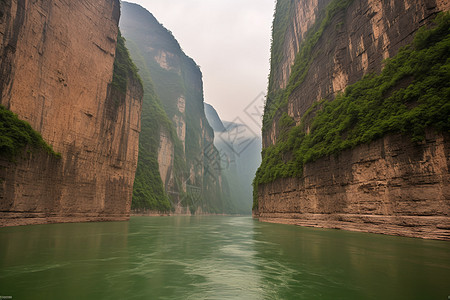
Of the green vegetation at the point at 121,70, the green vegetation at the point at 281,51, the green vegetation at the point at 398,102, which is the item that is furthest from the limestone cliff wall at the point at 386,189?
the green vegetation at the point at 121,70

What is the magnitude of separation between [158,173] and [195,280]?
211 ft

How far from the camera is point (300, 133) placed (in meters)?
27.8

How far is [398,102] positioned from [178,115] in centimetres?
8820

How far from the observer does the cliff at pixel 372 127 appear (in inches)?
456

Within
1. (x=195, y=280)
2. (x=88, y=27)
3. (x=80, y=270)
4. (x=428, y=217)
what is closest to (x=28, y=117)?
(x=88, y=27)

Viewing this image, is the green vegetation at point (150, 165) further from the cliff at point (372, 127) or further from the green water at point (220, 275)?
the green water at point (220, 275)

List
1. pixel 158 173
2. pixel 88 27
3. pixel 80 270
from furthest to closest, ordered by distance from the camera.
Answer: pixel 158 173, pixel 88 27, pixel 80 270

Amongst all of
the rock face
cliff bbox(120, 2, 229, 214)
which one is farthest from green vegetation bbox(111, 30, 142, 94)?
cliff bbox(120, 2, 229, 214)

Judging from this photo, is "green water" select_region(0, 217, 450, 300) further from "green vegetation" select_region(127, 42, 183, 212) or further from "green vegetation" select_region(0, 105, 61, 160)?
"green vegetation" select_region(127, 42, 183, 212)

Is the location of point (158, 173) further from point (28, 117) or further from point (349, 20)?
point (349, 20)

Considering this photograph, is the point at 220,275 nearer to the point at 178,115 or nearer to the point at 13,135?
the point at 13,135

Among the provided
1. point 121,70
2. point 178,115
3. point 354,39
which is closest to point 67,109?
point 121,70

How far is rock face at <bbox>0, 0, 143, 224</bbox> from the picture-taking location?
16094 millimetres

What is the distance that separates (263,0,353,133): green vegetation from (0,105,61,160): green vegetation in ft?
90.1
